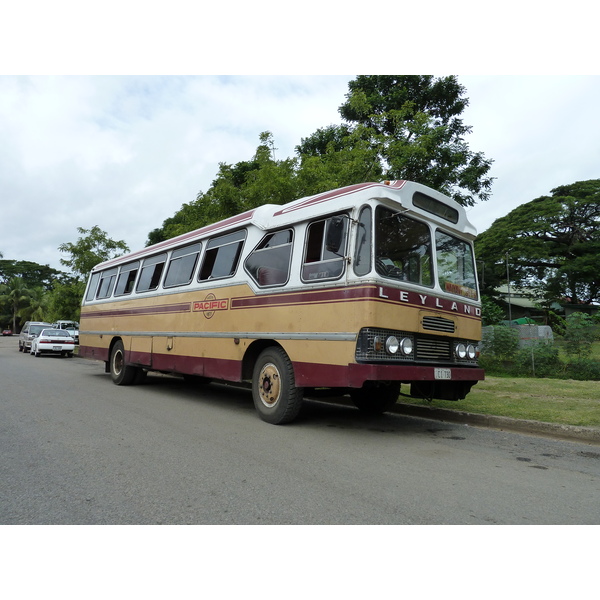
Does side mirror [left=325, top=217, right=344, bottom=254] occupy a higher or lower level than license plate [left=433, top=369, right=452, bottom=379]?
higher

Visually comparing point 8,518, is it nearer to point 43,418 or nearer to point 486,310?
point 43,418

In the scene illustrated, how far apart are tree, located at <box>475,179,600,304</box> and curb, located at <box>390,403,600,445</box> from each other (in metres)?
26.5

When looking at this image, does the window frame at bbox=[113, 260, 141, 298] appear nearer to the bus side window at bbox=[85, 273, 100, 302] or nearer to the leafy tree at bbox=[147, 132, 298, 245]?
the bus side window at bbox=[85, 273, 100, 302]

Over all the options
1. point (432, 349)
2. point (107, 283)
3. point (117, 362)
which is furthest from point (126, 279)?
point (432, 349)

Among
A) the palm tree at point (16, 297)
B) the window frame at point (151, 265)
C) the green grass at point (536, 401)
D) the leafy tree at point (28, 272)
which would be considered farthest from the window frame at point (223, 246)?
the leafy tree at point (28, 272)

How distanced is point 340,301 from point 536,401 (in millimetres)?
4592

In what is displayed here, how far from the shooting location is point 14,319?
68.3m

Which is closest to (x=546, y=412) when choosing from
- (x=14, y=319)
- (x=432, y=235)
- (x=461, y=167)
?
(x=432, y=235)

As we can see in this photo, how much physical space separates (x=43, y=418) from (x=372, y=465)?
4675mm

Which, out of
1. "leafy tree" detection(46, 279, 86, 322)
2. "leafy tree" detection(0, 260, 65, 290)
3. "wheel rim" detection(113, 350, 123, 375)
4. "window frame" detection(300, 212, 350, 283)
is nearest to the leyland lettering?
"window frame" detection(300, 212, 350, 283)

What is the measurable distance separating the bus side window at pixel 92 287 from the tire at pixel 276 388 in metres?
8.24

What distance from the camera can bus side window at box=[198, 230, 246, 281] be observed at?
25.3 ft

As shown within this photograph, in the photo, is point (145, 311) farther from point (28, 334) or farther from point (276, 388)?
point (28, 334)

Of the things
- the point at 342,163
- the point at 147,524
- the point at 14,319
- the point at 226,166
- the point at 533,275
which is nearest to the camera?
the point at 147,524
